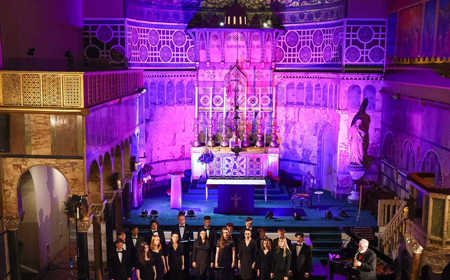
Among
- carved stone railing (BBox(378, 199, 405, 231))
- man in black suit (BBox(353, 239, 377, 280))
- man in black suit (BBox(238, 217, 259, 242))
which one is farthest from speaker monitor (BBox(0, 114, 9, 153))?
carved stone railing (BBox(378, 199, 405, 231))

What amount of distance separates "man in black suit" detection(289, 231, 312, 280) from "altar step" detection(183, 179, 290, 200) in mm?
6861

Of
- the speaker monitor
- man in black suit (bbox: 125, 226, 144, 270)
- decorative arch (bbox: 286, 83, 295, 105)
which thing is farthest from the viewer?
decorative arch (bbox: 286, 83, 295, 105)

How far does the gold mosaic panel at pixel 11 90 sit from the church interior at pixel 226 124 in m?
0.04

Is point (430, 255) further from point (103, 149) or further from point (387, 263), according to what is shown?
point (103, 149)

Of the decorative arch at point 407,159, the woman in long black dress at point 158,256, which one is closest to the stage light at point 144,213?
the woman in long black dress at point 158,256

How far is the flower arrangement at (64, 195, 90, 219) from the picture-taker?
12.3 meters

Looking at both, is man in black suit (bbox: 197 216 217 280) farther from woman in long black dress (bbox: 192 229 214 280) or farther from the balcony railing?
the balcony railing

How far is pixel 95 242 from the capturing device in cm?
1455

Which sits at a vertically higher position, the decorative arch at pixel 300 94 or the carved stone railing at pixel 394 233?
the decorative arch at pixel 300 94

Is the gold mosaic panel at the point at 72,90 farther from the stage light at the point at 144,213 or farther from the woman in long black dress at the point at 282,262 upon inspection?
the stage light at the point at 144,213

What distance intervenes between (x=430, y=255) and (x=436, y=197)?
1.56m

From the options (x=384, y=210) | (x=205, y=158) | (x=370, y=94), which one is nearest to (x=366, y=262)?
(x=384, y=210)

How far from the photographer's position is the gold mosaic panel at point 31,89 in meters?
11.9

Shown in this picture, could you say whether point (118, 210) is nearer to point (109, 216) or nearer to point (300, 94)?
point (109, 216)
